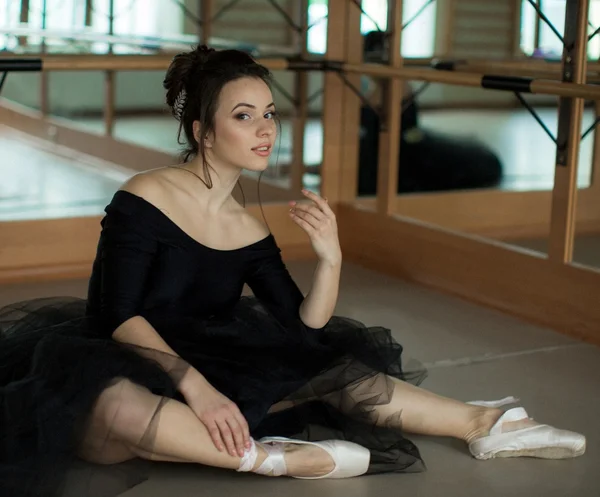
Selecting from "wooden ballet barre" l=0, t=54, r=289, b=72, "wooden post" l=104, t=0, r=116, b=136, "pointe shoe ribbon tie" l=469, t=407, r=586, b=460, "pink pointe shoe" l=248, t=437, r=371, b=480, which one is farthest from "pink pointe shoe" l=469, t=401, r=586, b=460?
"wooden post" l=104, t=0, r=116, b=136

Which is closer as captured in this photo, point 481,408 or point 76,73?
point 481,408

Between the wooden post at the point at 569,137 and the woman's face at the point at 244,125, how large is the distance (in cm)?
106

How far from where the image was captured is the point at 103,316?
182cm

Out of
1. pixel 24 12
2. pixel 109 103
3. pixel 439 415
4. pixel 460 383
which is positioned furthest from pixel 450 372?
pixel 109 103

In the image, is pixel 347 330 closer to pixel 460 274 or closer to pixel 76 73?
pixel 460 274

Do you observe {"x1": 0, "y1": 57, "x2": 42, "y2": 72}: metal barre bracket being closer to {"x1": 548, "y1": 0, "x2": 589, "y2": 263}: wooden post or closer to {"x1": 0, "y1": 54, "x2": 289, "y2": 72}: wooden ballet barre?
{"x1": 0, "y1": 54, "x2": 289, "y2": 72}: wooden ballet barre

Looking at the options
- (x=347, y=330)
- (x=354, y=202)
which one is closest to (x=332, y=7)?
(x=354, y=202)

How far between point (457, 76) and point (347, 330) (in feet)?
3.76

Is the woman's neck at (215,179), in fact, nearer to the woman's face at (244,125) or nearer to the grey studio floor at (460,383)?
the woman's face at (244,125)

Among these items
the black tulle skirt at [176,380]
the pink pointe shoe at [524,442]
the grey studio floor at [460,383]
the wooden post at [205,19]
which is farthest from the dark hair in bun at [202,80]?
the wooden post at [205,19]

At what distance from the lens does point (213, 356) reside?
6.08 ft

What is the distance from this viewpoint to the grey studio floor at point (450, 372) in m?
1.79

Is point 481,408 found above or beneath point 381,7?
beneath

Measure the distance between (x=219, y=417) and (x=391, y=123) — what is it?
1.84 metres
